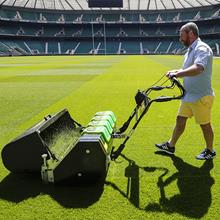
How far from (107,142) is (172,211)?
142cm

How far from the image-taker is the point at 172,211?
367 cm

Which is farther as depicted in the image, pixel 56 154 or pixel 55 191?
pixel 56 154

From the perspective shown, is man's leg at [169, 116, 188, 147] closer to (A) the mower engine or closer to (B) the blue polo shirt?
(B) the blue polo shirt

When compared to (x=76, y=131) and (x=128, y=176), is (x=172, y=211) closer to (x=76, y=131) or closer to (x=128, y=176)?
(x=128, y=176)

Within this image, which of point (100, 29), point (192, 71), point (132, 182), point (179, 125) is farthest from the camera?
point (100, 29)

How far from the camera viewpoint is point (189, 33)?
4500 millimetres

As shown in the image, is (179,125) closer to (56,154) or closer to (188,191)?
(188,191)

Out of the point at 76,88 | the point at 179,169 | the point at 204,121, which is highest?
the point at 204,121

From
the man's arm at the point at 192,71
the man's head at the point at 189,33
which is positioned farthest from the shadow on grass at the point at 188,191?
the man's head at the point at 189,33

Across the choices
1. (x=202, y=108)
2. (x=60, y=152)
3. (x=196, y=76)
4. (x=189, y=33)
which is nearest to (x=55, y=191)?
(x=60, y=152)

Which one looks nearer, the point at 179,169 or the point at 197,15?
the point at 179,169

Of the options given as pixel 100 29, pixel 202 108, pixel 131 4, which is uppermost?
pixel 202 108

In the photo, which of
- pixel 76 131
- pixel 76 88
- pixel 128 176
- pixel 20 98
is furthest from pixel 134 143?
pixel 76 88

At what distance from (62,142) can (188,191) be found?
217cm
